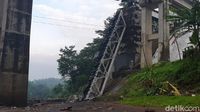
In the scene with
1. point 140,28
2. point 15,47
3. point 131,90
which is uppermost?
point 140,28

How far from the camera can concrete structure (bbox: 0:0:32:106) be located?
31.3 meters

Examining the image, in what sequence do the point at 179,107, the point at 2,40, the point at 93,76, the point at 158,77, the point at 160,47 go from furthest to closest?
the point at 160,47 < the point at 93,76 < the point at 2,40 < the point at 158,77 < the point at 179,107

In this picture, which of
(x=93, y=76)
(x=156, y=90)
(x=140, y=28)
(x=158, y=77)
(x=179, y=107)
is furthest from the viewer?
(x=140, y=28)

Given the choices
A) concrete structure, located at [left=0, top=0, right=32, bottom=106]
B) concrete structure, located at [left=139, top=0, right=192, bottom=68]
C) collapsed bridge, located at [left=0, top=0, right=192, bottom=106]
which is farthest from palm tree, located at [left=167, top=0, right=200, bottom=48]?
concrete structure, located at [left=0, top=0, right=32, bottom=106]

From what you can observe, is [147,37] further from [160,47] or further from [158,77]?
[158,77]

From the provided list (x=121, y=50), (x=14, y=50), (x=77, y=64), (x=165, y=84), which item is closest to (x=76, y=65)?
(x=77, y=64)

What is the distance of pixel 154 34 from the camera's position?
3981cm

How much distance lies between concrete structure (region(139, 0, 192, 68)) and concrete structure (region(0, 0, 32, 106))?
42.7 feet

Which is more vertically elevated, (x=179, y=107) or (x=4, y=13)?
(x=4, y=13)

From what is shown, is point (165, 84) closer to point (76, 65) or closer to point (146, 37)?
point (146, 37)

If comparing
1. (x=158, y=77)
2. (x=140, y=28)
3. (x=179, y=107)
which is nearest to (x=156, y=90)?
(x=158, y=77)

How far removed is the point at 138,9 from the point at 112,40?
6.02 metres

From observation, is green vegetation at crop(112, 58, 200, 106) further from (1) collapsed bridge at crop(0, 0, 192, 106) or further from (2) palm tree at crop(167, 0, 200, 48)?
(1) collapsed bridge at crop(0, 0, 192, 106)

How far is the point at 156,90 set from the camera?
940 inches
